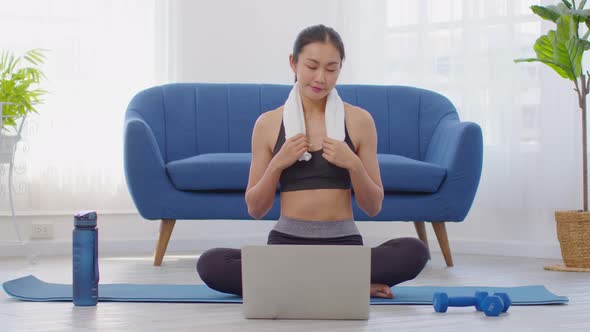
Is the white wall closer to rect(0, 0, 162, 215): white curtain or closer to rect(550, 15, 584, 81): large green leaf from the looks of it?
rect(0, 0, 162, 215): white curtain

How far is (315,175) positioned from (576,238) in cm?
177

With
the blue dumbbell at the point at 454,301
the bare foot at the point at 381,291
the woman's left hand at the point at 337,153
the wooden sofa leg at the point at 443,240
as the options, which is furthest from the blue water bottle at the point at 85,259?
the wooden sofa leg at the point at 443,240

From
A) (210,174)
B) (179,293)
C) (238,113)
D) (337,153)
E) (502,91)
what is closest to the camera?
(337,153)

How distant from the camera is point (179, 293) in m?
2.61

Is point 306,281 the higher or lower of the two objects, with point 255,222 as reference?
higher

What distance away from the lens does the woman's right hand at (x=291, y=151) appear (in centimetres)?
218

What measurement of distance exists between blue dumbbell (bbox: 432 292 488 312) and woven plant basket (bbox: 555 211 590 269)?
1.55m

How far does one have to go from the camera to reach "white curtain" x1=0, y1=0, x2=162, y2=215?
443cm

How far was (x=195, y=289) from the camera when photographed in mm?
2721

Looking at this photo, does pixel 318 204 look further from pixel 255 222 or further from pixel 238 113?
pixel 255 222

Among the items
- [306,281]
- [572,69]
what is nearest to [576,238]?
[572,69]

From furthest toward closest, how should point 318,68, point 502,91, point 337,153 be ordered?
point 502,91
point 318,68
point 337,153

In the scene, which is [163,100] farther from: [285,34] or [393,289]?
[393,289]

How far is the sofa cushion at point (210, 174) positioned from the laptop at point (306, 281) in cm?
154
